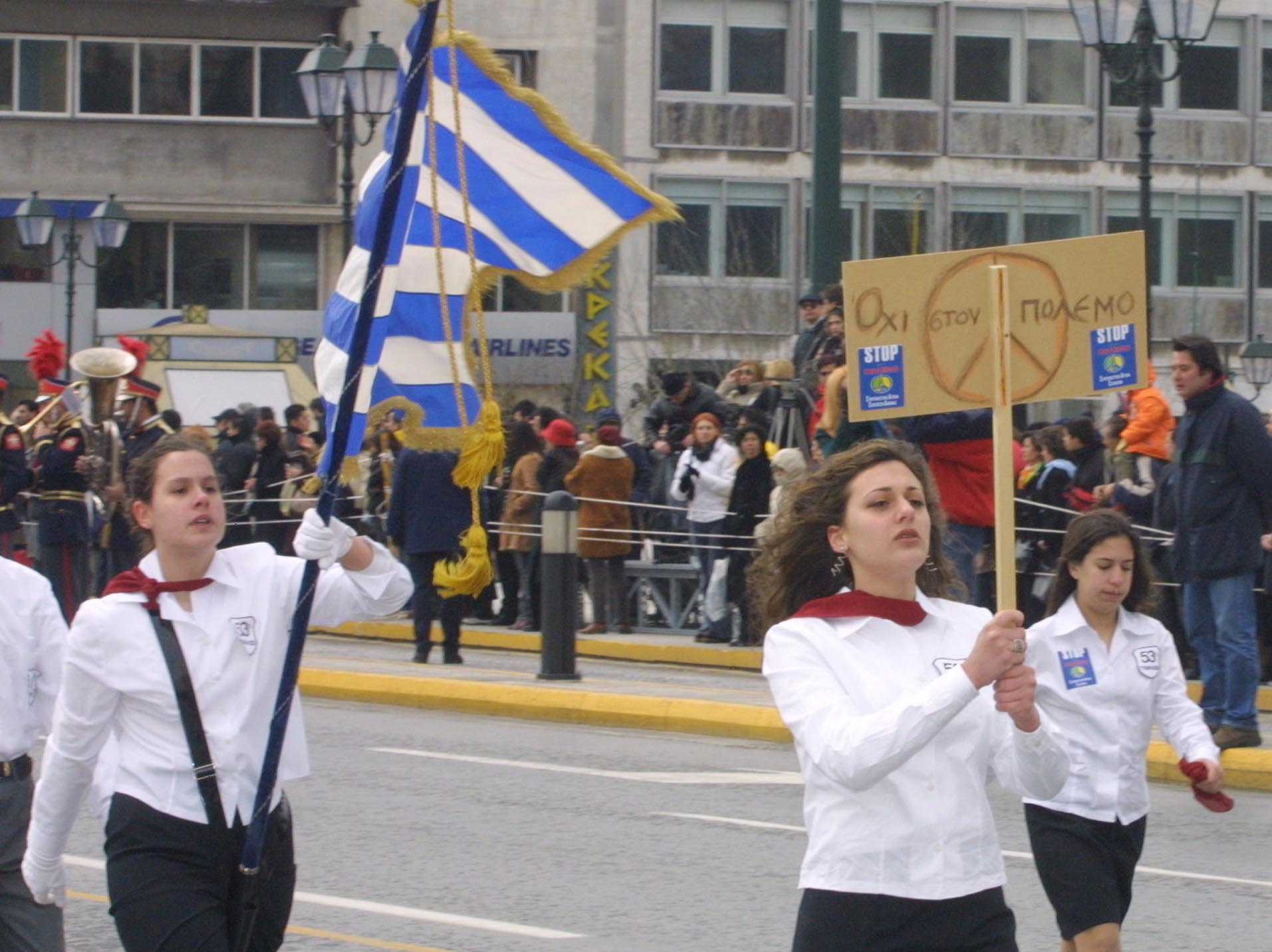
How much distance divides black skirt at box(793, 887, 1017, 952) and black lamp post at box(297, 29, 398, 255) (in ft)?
48.6

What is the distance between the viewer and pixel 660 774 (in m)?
10.5

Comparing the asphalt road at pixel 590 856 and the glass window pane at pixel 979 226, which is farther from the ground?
the glass window pane at pixel 979 226

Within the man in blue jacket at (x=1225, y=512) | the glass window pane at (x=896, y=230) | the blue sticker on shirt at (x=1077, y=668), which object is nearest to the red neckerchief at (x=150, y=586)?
the blue sticker on shirt at (x=1077, y=668)

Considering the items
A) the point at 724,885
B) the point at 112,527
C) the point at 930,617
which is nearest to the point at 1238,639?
the point at 724,885

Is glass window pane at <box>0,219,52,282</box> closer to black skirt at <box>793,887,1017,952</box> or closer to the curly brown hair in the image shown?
the curly brown hair

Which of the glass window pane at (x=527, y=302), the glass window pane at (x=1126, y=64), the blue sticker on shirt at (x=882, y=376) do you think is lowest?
the blue sticker on shirt at (x=882, y=376)

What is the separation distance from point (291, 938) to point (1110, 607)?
113 inches

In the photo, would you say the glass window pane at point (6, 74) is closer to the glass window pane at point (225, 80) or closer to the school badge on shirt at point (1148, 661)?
the glass window pane at point (225, 80)

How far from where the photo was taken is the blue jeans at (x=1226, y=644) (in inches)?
410

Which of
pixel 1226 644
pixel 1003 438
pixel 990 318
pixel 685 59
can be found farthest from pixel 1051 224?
pixel 1003 438

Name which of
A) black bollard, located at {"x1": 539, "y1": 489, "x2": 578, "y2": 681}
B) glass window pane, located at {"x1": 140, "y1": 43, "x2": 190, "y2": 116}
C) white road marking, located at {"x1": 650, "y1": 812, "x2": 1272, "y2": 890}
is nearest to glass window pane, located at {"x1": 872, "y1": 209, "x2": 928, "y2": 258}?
glass window pane, located at {"x1": 140, "y1": 43, "x2": 190, "y2": 116}

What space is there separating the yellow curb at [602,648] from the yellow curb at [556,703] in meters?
0.68

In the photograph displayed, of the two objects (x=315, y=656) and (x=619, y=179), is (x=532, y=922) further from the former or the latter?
(x=315, y=656)

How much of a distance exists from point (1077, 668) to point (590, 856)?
118 inches
